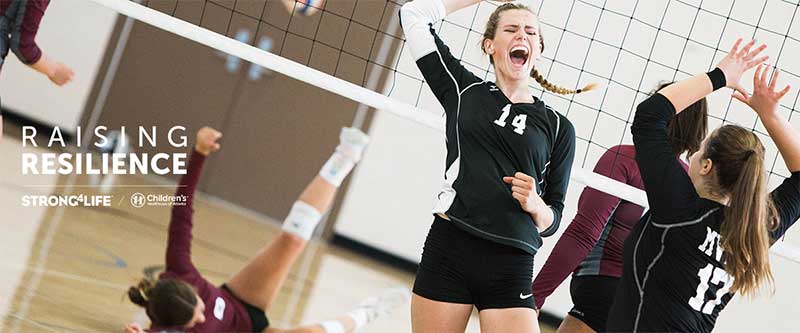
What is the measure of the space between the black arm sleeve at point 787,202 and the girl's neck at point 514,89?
712 mm

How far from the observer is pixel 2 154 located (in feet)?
23.6

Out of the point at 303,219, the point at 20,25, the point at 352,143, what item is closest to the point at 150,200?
the point at 303,219

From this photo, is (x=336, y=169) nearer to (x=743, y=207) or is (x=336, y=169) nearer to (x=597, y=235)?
(x=597, y=235)

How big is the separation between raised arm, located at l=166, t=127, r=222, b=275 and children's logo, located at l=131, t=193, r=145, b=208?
364cm

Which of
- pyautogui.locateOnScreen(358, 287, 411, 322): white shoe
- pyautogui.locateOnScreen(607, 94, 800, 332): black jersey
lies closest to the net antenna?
pyautogui.locateOnScreen(607, 94, 800, 332): black jersey

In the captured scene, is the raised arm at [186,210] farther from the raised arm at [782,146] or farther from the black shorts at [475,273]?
the raised arm at [782,146]

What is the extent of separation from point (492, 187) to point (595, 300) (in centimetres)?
81

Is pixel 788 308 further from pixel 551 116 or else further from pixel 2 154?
pixel 2 154

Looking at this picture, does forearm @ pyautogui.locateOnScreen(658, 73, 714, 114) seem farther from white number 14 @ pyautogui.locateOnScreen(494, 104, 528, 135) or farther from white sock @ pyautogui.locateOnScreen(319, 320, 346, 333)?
white sock @ pyautogui.locateOnScreen(319, 320, 346, 333)

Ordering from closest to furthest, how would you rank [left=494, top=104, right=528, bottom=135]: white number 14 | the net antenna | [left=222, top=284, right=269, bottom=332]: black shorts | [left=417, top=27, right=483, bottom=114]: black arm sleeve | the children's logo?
[left=494, top=104, right=528, bottom=135]: white number 14
[left=417, top=27, right=483, bottom=114]: black arm sleeve
the net antenna
[left=222, top=284, right=269, bottom=332]: black shorts
the children's logo

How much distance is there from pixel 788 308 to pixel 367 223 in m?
3.20

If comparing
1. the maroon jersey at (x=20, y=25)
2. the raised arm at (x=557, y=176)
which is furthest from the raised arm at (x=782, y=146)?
the maroon jersey at (x=20, y=25)

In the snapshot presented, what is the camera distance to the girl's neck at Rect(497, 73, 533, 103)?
111 inches

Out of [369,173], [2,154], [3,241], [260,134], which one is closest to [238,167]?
[260,134]
